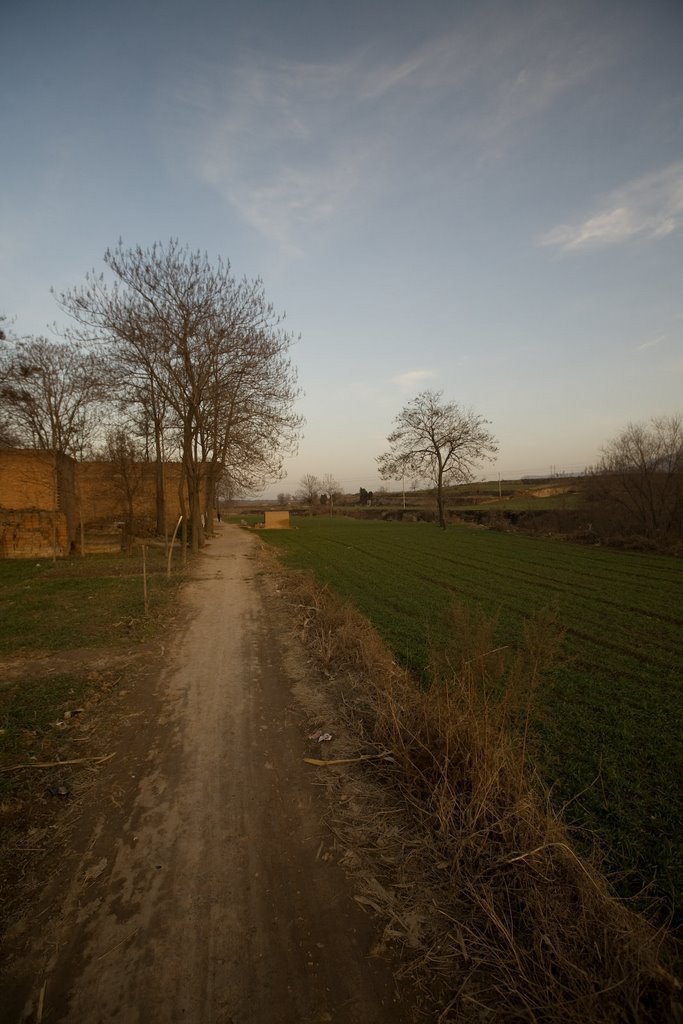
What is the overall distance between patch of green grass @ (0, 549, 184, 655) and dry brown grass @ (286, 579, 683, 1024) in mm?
5497

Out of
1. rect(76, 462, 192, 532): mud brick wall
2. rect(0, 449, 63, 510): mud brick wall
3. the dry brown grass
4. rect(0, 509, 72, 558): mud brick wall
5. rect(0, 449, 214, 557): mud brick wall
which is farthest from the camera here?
rect(76, 462, 192, 532): mud brick wall

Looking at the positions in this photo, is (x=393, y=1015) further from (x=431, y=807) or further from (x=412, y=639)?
(x=412, y=639)

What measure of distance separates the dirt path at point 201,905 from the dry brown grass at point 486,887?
0.29 m

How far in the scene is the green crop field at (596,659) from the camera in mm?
3299

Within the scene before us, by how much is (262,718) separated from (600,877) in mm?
3236

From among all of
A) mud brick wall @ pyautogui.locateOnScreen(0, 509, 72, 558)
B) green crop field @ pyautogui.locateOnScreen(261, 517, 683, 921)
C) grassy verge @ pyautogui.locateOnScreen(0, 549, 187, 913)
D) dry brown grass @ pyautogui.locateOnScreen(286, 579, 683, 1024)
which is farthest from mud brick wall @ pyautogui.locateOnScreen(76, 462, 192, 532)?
dry brown grass @ pyautogui.locateOnScreen(286, 579, 683, 1024)

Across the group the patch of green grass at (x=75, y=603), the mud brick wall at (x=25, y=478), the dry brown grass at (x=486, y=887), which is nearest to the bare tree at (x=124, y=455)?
the mud brick wall at (x=25, y=478)

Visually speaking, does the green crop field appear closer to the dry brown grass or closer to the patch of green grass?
the dry brown grass

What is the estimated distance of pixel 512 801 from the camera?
9.66 feet

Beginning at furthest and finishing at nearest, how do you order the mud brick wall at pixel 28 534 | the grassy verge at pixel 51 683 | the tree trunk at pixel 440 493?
the tree trunk at pixel 440 493, the mud brick wall at pixel 28 534, the grassy verge at pixel 51 683

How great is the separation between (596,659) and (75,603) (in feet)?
32.8

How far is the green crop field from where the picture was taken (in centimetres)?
330

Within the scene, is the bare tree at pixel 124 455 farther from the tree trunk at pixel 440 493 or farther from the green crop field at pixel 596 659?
the tree trunk at pixel 440 493

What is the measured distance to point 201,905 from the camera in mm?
2471
